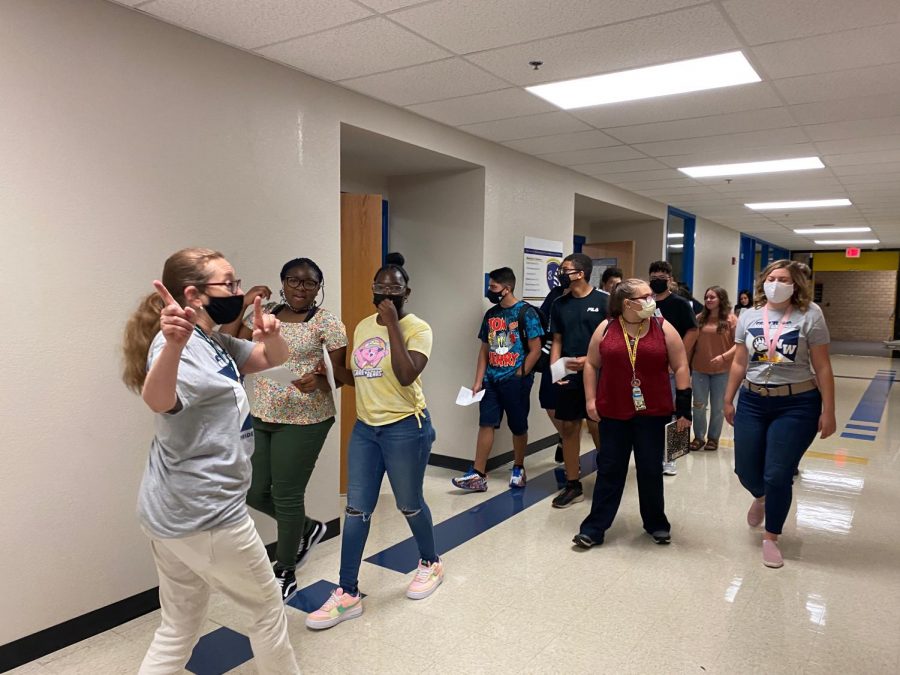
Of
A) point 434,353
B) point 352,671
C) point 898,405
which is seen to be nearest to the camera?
point 352,671

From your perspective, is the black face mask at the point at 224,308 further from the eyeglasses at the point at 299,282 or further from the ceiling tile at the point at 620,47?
the ceiling tile at the point at 620,47

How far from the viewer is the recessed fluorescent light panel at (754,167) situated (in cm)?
558

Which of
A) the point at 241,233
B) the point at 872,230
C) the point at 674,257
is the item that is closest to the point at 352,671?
the point at 241,233

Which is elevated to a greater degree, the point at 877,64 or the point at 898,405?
the point at 877,64

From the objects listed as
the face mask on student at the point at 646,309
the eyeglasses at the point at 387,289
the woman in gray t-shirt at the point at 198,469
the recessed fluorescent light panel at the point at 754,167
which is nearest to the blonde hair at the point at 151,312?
the woman in gray t-shirt at the point at 198,469

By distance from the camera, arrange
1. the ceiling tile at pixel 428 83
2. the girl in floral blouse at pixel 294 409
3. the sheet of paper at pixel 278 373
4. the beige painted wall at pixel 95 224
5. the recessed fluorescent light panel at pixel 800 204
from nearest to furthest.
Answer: the sheet of paper at pixel 278 373 → the beige painted wall at pixel 95 224 → the girl in floral blouse at pixel 294 409 → the ceiling tile at pixel 428 83 → the recessed fluorescent light panel at pixel 800 204

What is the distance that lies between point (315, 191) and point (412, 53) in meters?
0.91

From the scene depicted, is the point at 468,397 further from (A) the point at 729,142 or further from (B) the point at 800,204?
(B) the point at 800,204

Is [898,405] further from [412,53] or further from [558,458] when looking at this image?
[412,53]

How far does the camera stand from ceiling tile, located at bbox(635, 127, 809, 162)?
4614 mm

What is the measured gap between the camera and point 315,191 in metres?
3.50

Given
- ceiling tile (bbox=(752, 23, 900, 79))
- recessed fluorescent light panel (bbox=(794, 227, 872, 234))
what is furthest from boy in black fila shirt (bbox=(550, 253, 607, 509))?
recessed fluorescent light panel (bbox=(794, 227, 872, 234))

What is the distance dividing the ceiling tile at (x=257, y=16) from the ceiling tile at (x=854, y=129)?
3.47 metres

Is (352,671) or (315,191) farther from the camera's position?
(315,191)
